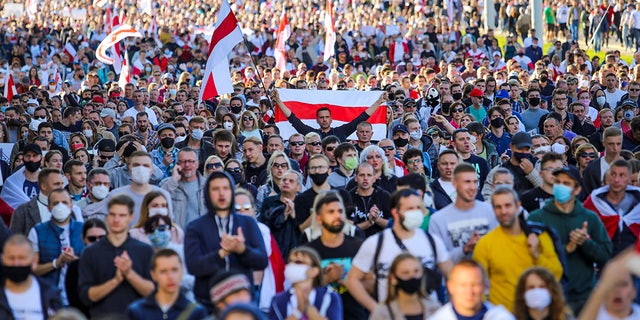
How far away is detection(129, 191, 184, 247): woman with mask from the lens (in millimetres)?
10688

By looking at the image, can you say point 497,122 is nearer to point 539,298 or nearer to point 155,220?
point 155,220

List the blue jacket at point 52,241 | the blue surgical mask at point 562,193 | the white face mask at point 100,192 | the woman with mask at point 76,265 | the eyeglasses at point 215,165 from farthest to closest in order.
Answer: the eyeglasses at point 215,165
the white face mask at point 100,192
the blue jacket at point 52,241
the blue surgical mask at point 562,193
the woman with mask at point 76,265

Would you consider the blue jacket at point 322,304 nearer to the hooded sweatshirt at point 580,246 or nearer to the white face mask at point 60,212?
the hooded sweatshirt at point 580,246

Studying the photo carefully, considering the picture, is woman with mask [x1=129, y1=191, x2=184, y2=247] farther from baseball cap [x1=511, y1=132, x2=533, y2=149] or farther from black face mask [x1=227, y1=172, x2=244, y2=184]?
baseball cap [x1=511, y1=132, x2=533, y2=149]

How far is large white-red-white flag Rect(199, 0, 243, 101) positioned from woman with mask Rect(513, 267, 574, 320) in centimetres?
1026

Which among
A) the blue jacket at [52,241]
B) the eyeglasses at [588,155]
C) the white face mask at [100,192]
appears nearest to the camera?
the blue jacket at [52,241]

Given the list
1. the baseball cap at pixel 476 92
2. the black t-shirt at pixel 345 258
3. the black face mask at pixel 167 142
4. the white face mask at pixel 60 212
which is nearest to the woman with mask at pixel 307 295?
the black t-shirt at pixel 345 258

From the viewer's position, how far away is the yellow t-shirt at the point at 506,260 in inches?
388

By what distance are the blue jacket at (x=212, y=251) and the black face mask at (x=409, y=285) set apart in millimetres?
1322

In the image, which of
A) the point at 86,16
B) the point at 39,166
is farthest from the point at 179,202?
the point at 86,16

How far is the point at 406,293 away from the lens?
362 inches

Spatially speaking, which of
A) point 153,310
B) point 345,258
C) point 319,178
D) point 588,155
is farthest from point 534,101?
point 153,310

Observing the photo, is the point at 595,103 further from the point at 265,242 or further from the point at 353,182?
the point at 265,242

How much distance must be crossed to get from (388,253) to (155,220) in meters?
1.83
